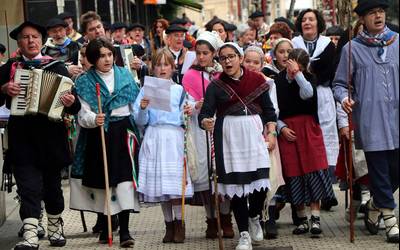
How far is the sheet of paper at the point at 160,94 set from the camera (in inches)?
373

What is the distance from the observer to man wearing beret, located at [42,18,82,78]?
37.5ft

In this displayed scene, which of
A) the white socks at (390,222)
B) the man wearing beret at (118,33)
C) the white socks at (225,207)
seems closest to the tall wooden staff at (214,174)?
the white socks at (225,207)

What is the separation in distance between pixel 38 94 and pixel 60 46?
284 cm

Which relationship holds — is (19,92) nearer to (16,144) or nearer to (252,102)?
(16,144)

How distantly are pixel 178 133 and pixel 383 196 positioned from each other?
2.00 m

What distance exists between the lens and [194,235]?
10.3 meters

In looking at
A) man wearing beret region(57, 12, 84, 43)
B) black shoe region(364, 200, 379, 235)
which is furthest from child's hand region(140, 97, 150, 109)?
man wearing beret region(57, 12, 84, 43)

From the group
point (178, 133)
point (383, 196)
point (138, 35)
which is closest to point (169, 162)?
point (178, 133)

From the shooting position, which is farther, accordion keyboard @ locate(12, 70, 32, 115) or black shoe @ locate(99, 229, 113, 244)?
black shoe @ locate(99, 229, 113, 244)

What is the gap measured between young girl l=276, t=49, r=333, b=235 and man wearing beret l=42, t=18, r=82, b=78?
2.48 metres

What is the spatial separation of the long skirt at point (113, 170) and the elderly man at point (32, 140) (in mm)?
230

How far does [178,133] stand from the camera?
9.80 metres

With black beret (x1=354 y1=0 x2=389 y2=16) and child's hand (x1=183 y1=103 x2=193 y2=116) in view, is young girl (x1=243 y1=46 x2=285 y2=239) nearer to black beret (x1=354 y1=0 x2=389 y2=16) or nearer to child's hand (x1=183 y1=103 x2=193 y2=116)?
child's hand (x1=183 y1=103 x2=193 y2=116)

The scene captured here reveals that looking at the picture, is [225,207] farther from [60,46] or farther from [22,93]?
[60,46]
